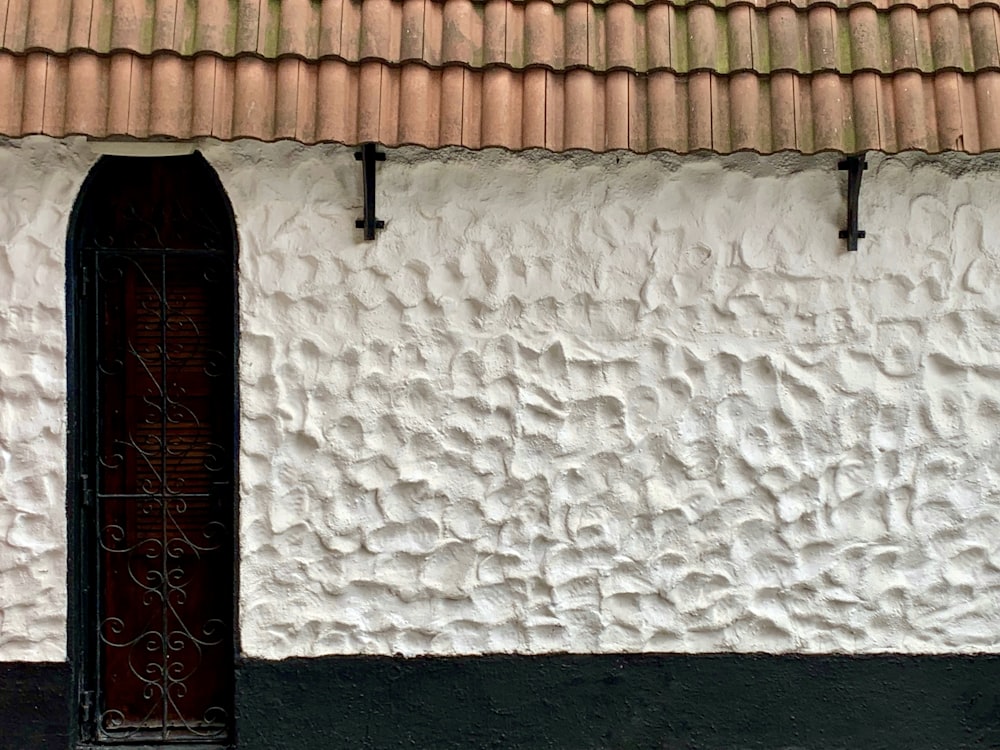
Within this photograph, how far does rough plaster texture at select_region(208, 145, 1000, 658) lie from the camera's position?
3266 millimetres

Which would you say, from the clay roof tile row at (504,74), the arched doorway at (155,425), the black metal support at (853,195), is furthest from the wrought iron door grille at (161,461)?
the black metal support at (853,195)

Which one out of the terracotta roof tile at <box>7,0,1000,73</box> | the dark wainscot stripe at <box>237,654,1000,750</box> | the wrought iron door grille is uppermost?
the terracotta roof tile at <box>7,0,1000,73</box>

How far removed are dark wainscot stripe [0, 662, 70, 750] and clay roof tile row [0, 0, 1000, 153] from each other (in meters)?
1.85

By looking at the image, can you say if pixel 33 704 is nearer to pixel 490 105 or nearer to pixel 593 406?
pixel 593 406

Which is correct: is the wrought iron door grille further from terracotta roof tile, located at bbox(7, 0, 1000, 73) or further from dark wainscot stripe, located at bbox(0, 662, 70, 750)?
terracotta roof tile, located at bbox(7, 0, 1000, 73)

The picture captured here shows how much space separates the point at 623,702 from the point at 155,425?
2007mm

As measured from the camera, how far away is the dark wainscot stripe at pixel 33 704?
128 inches

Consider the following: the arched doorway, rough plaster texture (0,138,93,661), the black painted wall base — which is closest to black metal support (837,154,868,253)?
the black painted wall base

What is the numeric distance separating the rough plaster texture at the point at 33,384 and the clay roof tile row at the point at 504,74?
43 centimetres

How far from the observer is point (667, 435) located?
3.32 m

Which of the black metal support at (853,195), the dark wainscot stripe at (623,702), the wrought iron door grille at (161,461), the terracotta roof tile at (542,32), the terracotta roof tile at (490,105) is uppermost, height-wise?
the terracotta roof tile at (542,32)

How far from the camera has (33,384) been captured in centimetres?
→ 321

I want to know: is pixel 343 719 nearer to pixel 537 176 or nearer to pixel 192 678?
pixel 192 678

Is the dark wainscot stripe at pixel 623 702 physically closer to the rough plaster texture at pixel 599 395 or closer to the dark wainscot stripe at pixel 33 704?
the rough plaster texture at pixel 599 395
